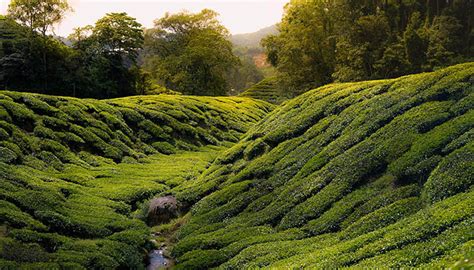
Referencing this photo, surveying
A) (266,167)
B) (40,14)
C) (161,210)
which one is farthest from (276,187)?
(40,14)

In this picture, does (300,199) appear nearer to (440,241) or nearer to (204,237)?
(204,237)

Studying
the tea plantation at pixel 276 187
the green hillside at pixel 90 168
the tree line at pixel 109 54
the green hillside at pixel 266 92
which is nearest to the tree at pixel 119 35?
the tree line at pixel 109 54

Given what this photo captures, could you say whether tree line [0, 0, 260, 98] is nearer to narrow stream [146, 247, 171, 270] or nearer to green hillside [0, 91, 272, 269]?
green hillside [0, 91, 272, 269]

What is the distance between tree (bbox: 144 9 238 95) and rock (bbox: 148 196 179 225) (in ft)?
206

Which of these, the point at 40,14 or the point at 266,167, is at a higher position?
the point at 40,14

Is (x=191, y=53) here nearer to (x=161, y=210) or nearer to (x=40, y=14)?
(x=40, y=14)

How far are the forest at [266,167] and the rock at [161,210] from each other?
0.09 meters

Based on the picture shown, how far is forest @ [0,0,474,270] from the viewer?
18219 mm

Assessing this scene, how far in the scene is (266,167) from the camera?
3112cm

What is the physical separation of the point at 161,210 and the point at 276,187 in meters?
8.79

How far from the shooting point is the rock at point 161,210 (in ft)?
95.5

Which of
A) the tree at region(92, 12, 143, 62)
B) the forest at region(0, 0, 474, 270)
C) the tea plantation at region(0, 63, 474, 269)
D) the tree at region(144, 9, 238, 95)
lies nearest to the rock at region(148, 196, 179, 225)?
the forest at region(0, 0, 474, 270)

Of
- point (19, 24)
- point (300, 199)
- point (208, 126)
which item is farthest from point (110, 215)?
point (19, 24)

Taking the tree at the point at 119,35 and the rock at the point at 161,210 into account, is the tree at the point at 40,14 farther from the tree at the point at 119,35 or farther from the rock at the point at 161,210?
the rock at the point at 161,210
